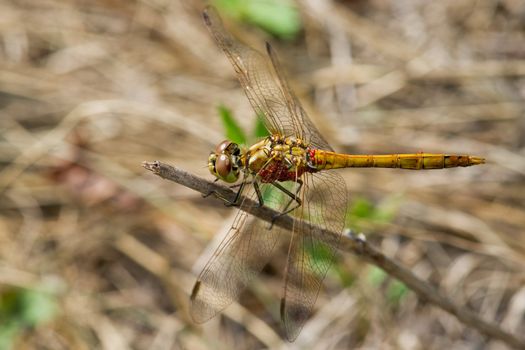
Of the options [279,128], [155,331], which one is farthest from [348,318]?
[279,128]

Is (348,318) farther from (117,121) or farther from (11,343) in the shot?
(117,121)

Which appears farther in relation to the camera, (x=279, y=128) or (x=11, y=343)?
(x=11, y=343)

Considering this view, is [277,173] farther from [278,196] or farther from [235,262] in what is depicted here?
[235,262]

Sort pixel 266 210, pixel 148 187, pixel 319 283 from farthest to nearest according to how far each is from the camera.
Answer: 1. pixel 148 187
2. pixel 319 283
3. pixel 266 210

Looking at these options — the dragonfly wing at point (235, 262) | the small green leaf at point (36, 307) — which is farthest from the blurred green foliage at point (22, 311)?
the dragonfly wing at point (235, 262)

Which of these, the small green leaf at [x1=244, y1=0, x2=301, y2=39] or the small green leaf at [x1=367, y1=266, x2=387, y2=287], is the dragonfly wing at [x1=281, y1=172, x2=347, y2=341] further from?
the small green leaf at [x1=244, y1=0, x2=301, y2=39]
